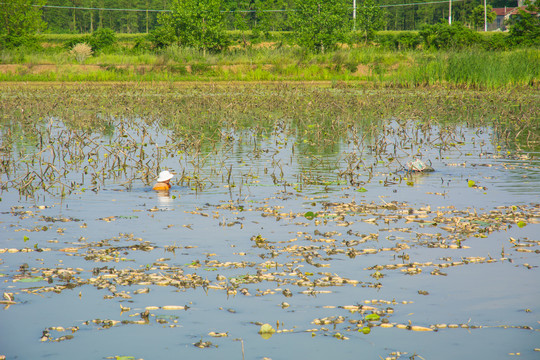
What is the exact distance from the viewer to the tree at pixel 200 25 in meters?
54.1

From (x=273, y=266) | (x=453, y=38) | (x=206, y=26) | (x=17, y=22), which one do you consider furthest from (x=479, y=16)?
(x=273, y=266)

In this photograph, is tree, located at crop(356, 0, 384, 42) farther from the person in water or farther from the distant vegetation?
the person in water

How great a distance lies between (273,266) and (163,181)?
4674mm

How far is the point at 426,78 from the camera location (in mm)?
34031

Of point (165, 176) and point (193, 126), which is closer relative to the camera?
point (165, 176)

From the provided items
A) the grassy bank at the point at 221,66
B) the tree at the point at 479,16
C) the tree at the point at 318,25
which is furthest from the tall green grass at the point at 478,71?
the tree at the point at 479,16

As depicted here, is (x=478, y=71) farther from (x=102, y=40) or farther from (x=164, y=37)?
(x=102, y=40)

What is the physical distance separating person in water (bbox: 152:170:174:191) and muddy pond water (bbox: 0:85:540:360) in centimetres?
26

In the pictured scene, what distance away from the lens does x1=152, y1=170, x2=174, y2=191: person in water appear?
1100 cm

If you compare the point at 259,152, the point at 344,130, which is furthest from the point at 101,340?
the point at 344,130

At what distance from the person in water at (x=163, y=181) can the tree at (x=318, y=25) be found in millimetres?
41006

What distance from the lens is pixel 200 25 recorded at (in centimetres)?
5425

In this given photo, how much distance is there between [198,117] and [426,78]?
16.1m

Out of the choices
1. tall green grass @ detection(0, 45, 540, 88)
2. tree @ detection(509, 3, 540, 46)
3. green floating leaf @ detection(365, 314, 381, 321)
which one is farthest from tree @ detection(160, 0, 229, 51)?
green floating leaf @ detection(365, 314, 381, 321)
